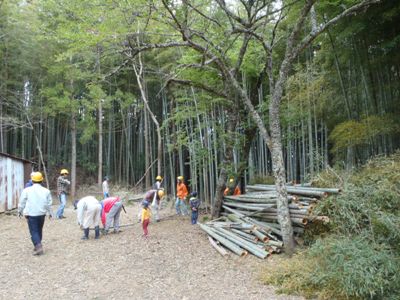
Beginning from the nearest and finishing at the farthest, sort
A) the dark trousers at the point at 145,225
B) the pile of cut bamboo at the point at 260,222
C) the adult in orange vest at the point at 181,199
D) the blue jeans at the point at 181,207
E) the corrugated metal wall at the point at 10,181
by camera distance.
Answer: the pile of cut bamboo at the point at 260,222 < the dark trousers at the point at 145,225 < the adult in orange vest at the point at 181,199 < the blue jeans at the point at 181,207 < the corrugated metal wall at the point at 10,181

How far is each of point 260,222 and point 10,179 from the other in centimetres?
779

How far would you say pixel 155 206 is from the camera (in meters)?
7.68

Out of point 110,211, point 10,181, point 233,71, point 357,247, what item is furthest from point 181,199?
point 357,247

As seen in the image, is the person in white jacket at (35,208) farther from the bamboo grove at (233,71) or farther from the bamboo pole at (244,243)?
the bamboo pole at (244,243)

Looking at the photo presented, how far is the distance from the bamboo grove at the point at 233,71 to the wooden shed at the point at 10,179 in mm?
3346

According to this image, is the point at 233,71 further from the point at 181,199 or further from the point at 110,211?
the point at 181,199

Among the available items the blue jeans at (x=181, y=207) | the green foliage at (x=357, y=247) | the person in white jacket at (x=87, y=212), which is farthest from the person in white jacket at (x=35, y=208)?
the blue jeans at (x=181, y=207)

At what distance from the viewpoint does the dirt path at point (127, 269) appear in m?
3.93

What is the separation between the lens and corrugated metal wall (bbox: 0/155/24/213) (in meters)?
9.35

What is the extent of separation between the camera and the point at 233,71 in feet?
21.9

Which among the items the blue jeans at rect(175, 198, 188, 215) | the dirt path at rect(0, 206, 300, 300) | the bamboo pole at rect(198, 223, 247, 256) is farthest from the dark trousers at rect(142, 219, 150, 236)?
the blue jeans at rect(175, 198, 188, 215)

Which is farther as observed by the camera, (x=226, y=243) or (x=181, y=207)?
(x=181, y=207)

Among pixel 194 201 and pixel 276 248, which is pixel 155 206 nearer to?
pixel 194 201

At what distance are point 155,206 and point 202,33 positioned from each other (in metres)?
4.02
